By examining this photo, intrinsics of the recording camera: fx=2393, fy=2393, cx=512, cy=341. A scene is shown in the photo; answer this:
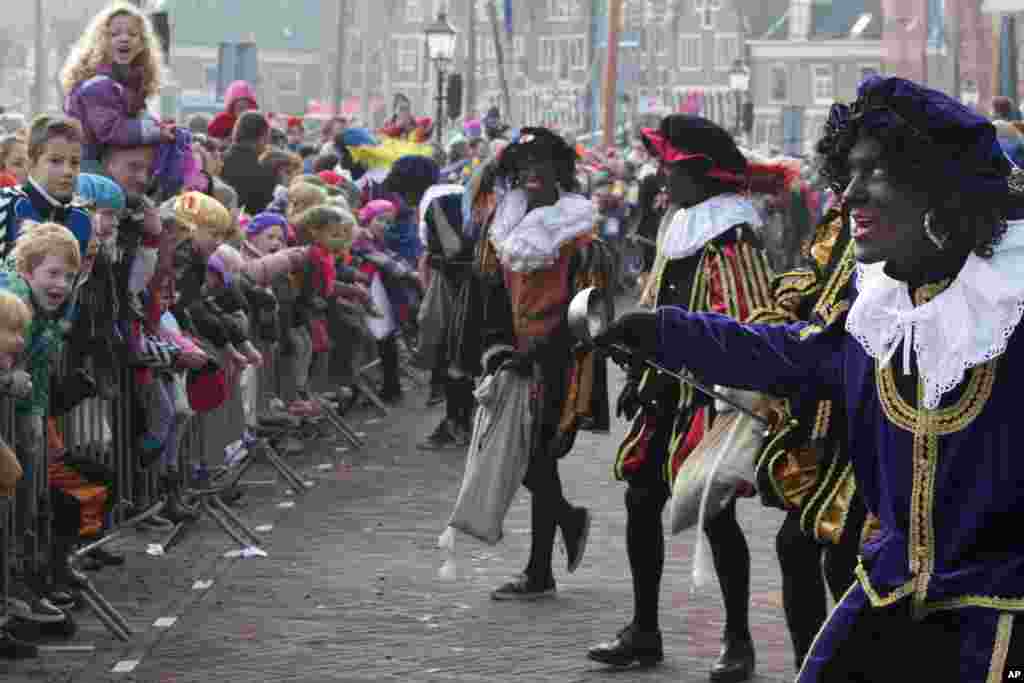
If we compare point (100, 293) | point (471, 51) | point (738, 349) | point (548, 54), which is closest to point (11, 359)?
point (100, 293)

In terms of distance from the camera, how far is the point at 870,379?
475cm

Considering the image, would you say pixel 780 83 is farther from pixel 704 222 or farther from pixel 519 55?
pixel 704 222

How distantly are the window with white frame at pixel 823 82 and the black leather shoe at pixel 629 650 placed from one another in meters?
96.3

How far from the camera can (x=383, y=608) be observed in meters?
9.45

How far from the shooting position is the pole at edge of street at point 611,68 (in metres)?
45.9

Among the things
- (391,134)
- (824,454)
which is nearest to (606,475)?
(824,454)

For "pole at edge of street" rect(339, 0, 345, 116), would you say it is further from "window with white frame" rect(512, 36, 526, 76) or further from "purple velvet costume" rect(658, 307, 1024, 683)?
"window with white frame" rect(512, 36, 526, 76)

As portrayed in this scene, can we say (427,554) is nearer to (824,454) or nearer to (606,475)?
(606,475)

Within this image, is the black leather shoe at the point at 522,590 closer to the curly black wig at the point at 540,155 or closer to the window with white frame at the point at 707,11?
the curly black wig at the point at 540,155

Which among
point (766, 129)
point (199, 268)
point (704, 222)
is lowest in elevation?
point (766, 129)

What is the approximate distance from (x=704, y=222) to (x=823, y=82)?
319ft

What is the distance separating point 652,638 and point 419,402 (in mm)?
10166

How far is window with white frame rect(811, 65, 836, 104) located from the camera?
103562 millimetres

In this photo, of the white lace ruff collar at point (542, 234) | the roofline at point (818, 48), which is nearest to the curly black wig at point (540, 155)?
the white lace ruff collar at point (542, 234)
